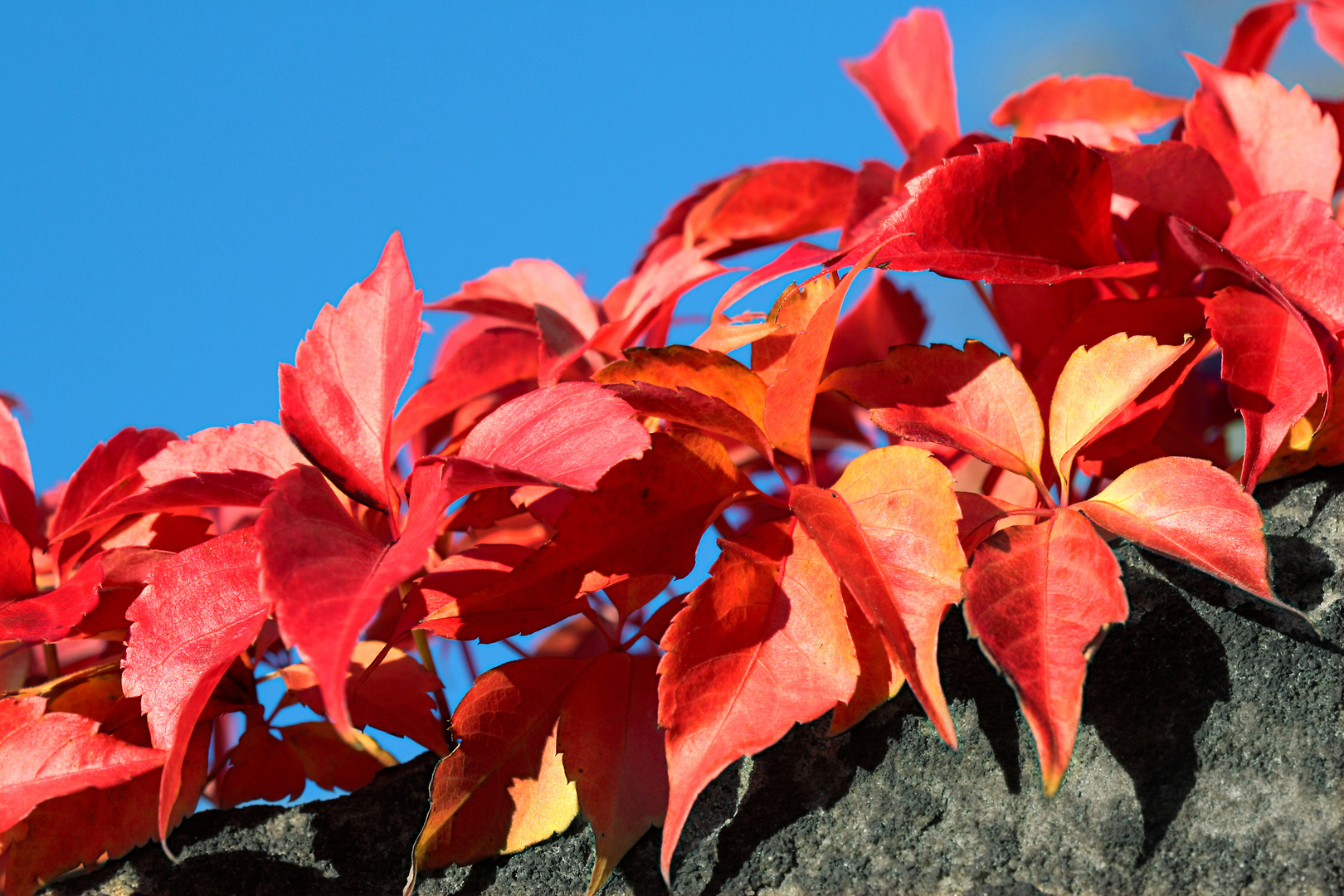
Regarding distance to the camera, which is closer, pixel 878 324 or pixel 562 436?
pixel 562 436

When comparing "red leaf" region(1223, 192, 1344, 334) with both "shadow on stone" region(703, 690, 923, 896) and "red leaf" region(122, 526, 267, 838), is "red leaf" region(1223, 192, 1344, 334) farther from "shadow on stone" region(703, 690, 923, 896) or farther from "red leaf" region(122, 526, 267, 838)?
"red leaf" region(122, 526, 267, 838)

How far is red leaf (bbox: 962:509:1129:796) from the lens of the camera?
348 mm

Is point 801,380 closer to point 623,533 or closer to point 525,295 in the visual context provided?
point 623,533

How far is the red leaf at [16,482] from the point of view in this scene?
22.4 inches

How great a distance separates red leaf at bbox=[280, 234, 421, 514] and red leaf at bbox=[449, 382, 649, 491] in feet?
0.20

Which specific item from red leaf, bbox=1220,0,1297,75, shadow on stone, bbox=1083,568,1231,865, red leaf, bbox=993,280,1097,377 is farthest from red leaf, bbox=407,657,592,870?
red leaf, bbox=1220,0,1297,75

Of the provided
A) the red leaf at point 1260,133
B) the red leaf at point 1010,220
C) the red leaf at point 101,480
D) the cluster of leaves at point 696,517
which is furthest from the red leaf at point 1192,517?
the red leaf at point 101,480

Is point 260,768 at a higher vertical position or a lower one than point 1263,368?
higher

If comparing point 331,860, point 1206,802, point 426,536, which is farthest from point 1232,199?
point 331,860

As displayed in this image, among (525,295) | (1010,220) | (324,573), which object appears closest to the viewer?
(324,573)

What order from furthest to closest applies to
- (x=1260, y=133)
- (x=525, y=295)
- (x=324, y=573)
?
(x=525, y=295) → (x=1260, y=133) → (x=324, y=573)

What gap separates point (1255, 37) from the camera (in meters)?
0.72

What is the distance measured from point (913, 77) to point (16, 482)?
65cm

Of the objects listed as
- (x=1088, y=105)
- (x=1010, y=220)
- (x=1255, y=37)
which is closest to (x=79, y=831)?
(x=1010, y=220)
